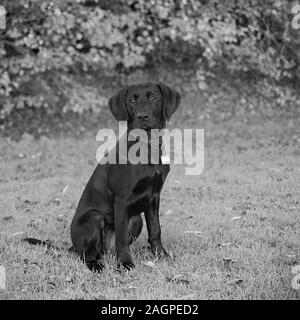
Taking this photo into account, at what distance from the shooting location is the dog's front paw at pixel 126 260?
3938 mm

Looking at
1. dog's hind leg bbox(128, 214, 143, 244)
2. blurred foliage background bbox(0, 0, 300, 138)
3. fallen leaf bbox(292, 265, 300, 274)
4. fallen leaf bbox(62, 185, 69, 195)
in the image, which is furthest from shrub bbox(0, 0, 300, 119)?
fallen leaf bbox(292, 265, 300, 274)

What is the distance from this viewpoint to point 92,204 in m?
4.20

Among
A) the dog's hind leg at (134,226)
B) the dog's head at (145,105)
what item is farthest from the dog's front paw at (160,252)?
the dog's head at (145,105)

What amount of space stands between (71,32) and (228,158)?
4.00 m

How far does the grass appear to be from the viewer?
3.55m

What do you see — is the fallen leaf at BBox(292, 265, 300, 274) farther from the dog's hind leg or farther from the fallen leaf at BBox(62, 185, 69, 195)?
the fallen leaf at BBox(62, 185, 69, 195)

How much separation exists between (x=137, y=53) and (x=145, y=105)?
620cm

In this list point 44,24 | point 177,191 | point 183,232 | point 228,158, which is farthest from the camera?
point 44,24

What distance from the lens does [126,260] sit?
3.96 metres

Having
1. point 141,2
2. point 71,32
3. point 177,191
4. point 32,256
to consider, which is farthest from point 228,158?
point 32,256

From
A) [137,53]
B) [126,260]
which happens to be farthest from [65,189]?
[137,53]

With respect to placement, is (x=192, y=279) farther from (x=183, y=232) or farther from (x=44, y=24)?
(x=44, y=24)

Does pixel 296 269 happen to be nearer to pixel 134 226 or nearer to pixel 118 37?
pixel 134 226

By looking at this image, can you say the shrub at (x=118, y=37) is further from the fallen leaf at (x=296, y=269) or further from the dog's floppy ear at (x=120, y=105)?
the fallen leaf at (x=296, y=269)
